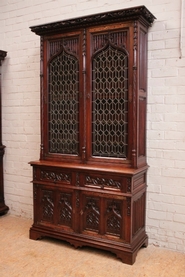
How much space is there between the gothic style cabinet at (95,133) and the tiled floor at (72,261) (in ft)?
0.35

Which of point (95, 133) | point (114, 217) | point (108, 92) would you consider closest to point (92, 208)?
point (114, 217)

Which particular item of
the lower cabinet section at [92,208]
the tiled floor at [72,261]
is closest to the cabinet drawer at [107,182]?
the lower cabinet section at [92,208]

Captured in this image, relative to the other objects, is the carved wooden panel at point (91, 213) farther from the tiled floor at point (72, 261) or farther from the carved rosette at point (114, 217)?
the tiled floor at point (72, 261)

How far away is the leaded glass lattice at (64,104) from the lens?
121 inches

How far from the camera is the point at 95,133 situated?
298 cm

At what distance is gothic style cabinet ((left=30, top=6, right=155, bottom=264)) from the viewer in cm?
276

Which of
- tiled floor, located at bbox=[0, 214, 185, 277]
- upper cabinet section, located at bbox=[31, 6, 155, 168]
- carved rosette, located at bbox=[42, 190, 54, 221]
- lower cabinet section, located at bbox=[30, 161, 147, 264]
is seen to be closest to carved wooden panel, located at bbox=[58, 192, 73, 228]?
lower cabinet section, located at bbox=[30, 161, 147, 264]

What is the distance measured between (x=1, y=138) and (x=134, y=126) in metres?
2.07

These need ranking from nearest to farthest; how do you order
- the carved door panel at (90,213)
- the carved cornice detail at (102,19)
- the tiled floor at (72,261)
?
the tiled floor at (72,261) < the carved cornice detail at (102,19) < the carved door panel at (90,213)

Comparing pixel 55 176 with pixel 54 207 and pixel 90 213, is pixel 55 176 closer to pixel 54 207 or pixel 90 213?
pixel 54 207

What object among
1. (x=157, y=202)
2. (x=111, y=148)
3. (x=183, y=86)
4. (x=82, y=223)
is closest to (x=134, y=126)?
(x=111, y=148)

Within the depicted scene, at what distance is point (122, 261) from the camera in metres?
2.74

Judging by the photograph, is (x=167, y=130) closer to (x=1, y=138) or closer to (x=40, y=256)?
(x=40, y=256)

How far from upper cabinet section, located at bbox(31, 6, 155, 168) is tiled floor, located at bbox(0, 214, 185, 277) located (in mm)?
902
